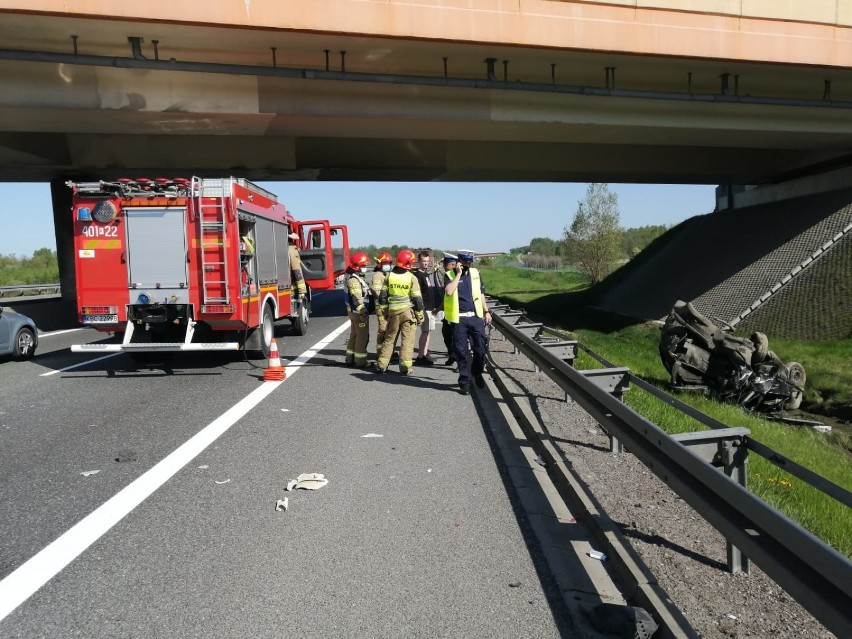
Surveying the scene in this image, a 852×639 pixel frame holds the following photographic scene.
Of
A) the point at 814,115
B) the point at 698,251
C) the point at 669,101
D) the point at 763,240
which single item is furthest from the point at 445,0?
the point at 698,251

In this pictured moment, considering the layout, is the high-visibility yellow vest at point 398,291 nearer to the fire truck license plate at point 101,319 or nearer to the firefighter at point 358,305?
the firefighter at point 358,305

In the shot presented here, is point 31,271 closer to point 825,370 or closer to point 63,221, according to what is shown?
point 63,221

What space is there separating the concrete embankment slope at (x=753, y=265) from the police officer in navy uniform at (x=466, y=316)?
344 inches

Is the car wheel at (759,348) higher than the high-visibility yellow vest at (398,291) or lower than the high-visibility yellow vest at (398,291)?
lower

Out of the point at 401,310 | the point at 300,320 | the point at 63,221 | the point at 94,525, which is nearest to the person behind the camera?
the point at 94,525

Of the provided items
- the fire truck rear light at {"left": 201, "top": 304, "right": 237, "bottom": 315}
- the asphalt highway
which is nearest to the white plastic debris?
the asphalt highway

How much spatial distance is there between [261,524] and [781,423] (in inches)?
322

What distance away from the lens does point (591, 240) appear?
3597 centimetres

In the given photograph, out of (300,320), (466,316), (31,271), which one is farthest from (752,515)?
(31,271)

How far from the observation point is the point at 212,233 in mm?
10398

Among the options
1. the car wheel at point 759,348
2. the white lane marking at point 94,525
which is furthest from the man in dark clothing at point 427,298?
the car wheel at point 759,348

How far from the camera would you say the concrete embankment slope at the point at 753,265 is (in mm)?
15141

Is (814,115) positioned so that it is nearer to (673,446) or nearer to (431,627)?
(673,446)

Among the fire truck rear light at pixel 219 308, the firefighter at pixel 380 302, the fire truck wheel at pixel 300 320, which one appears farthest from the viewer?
the fire truck wheel at pixel 300 320
